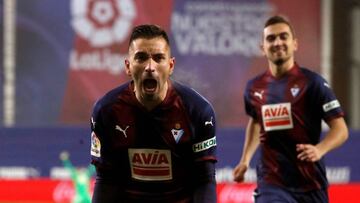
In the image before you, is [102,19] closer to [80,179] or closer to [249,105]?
[80,179]

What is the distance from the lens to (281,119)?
7.05m

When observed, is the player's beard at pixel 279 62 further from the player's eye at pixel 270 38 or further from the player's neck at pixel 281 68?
the player's eye at pixel 270 38

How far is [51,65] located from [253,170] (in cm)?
456

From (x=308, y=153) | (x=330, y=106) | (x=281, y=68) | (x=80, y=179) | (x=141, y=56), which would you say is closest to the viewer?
(x=141, y=56)

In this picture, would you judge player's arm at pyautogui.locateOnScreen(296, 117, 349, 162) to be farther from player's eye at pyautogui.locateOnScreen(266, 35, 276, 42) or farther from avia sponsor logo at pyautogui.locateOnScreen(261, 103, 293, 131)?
player's eye at pyautogui.locateOnScreen(266, 35, 276, 42)

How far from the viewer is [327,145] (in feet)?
22.0

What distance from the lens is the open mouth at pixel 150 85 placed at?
500cm

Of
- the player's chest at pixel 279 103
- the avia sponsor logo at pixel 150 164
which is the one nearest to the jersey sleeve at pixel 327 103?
the player's chest at pixel 279 103

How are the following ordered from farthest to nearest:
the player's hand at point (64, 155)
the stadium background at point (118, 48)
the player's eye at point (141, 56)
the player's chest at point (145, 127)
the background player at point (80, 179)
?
the stadium background at point (118, 48), the player's hand at point (64, 155), the background player at point (80, 179), the player's chest at point (145, 127), the player's eye at point (141, 56)

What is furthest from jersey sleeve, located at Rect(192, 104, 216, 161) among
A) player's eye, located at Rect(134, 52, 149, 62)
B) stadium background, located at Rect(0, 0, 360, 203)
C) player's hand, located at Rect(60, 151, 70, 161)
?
stadium background, located at Rect(0, 0, 360, 203)

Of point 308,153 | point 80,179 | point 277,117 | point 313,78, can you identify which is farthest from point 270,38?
point 80,179

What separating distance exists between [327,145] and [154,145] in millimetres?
1840

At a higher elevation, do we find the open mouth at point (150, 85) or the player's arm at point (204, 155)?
the open mouth at point (150, 85)

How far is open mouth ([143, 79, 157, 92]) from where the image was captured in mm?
4996
